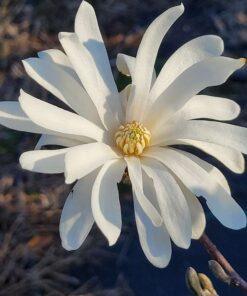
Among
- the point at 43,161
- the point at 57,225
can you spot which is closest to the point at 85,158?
the point at 43,161

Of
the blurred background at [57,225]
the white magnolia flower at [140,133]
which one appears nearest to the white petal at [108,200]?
the white magnolia flower at [140,133]

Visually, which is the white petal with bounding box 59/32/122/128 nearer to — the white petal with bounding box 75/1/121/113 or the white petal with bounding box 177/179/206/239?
the white petal with bounding box 75/1/121/113

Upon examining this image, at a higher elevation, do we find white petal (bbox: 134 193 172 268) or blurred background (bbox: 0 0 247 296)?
white petal (bbox: 134 193 172 268)

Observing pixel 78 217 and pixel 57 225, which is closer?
pixel 78 217

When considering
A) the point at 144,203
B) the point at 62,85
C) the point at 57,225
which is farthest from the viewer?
the point at 57,225

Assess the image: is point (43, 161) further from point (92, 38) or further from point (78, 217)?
point (92, 38)

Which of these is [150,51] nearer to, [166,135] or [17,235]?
[166,135]

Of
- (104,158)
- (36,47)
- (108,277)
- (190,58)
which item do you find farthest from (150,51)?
(36,47)

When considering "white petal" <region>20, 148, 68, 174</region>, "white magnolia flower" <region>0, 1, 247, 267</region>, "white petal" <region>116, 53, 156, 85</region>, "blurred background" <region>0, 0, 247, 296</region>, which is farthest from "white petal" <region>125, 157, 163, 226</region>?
"blurred background" <region>0, 0, 247, 296</region>
